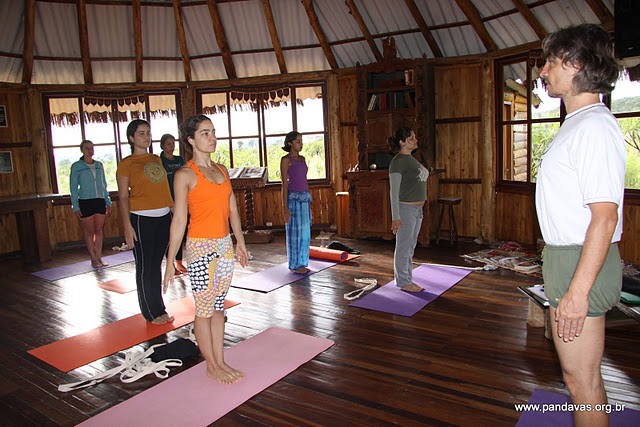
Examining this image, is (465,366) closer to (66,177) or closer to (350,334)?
(350,334)

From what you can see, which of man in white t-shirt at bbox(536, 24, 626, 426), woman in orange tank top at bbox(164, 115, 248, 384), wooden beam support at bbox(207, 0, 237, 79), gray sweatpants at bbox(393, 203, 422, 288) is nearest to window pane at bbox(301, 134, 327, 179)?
wooden beam support at bbox(207, 0, 237, 79)

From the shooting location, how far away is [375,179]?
22.6 feet

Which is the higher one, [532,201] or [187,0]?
[187,0]

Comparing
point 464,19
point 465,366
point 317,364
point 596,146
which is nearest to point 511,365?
point 465,366

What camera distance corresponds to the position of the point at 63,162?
782 centimetres

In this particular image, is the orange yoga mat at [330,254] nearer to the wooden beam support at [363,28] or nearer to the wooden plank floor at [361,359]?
the wooden plank floor at [361,359]

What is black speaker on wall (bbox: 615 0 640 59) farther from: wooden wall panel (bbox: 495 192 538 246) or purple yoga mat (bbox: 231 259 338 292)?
purple yoga mat (bbox: 231 259 338 292)

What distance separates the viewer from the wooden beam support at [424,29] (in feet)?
21.7

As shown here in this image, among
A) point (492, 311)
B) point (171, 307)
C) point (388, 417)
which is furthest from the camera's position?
point (171, 307)

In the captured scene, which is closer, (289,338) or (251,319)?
(289,338)

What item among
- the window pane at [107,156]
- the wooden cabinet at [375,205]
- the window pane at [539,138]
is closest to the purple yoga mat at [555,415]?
the window pane at [539,138]

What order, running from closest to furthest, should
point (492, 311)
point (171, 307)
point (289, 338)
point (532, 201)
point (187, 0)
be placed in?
1. point (289, 338)
2. point (492, 311)
3. point (171, 307)
4. point (532, 201)
5. point (187, 0)

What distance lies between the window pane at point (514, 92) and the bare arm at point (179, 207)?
16.2 ft

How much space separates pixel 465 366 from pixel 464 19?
512cm
